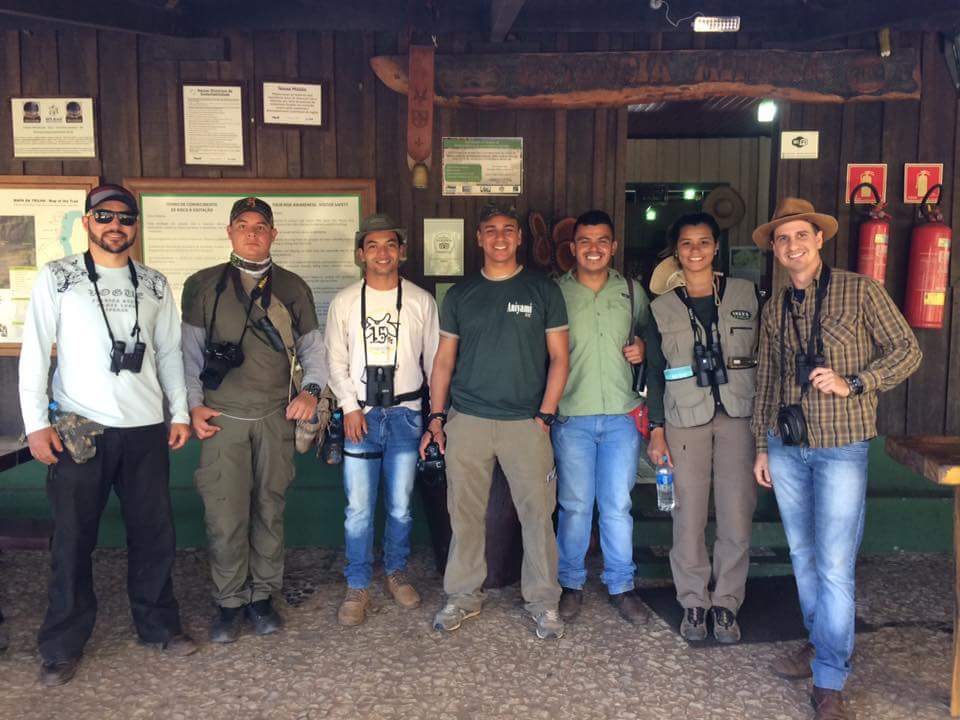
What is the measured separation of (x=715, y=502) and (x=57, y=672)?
2.91m

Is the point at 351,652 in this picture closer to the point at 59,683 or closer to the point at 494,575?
the point at 494,575

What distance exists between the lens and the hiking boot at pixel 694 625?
3434mm

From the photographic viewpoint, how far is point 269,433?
3496 mm

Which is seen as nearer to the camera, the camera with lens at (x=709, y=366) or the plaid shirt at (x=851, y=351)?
the plaid shirt at (x=851, y=351)

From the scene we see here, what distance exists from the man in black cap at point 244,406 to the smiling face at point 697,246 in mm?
1818

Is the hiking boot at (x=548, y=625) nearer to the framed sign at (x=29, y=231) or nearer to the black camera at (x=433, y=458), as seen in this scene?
the black camera at (x=433, y=458)

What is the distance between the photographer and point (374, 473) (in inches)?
146

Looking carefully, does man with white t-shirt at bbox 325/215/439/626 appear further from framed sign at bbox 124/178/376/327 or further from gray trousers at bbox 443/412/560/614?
framed sign at bbox 124/178/376/327

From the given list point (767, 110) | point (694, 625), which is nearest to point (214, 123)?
point (767, 110)

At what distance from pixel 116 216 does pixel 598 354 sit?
7.16 ft

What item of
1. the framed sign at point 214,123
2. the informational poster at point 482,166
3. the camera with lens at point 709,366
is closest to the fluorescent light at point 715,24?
the informational poster at point 482,166

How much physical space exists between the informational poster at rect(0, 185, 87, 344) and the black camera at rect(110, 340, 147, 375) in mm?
1662

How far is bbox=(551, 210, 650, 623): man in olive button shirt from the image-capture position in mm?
3569

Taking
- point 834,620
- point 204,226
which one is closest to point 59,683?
point 204,226
